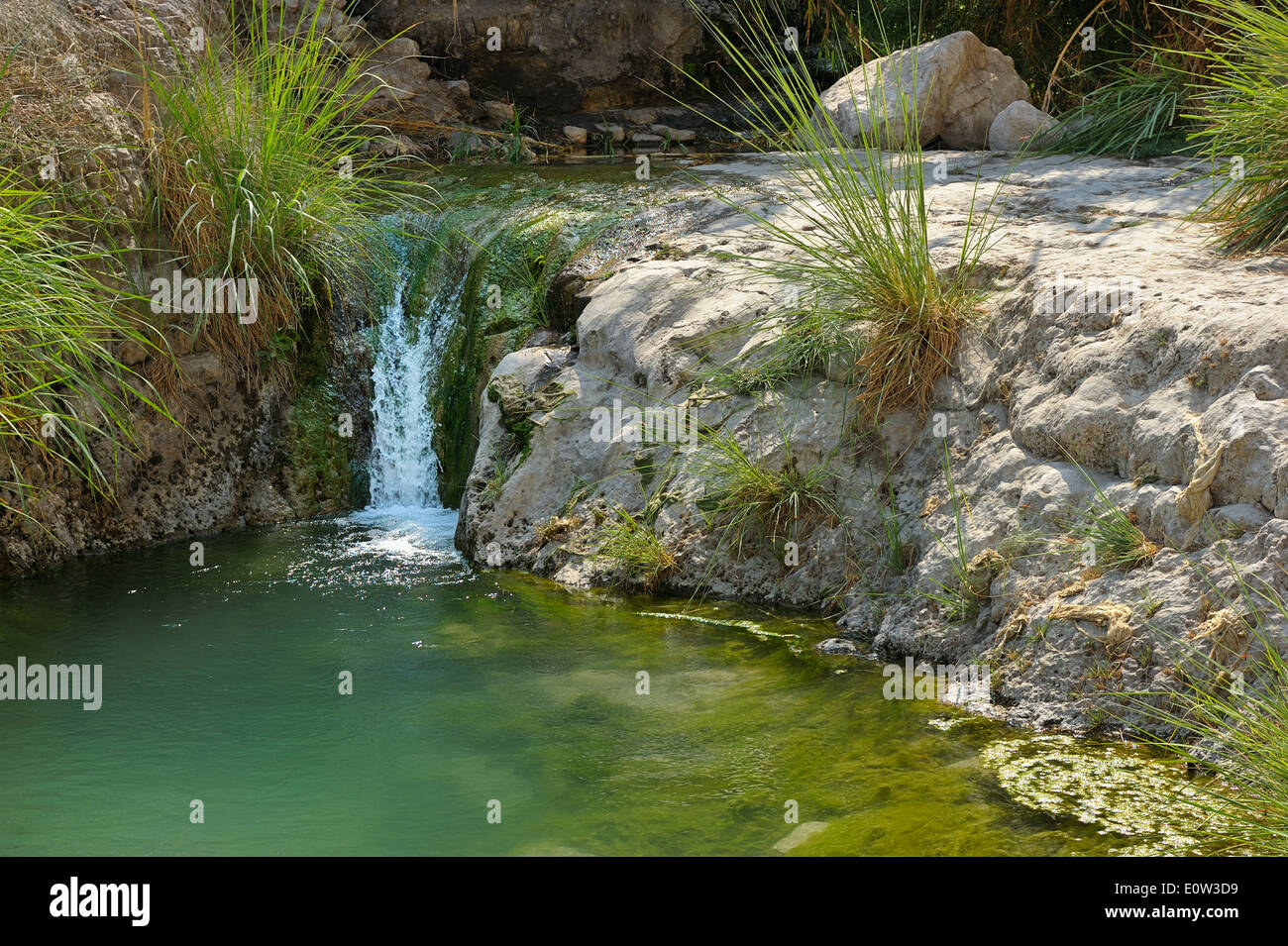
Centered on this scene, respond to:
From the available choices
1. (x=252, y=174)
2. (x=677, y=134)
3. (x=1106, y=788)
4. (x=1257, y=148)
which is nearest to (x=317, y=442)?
(x=252, y=174)

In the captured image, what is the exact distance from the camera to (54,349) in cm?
501

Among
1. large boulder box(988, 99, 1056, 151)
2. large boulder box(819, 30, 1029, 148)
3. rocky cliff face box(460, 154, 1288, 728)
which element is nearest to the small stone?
large boulder box(819, 30, 1029, 148)

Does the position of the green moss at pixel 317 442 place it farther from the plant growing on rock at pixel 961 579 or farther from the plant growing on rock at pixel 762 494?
the plant growing on rock at pixel 961 579

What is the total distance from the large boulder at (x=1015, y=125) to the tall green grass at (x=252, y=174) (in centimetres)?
421

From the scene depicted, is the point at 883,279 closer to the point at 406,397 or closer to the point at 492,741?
the point at 492,741

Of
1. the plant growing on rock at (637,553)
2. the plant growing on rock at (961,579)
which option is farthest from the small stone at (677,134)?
the plant growing on rock at (961,579)

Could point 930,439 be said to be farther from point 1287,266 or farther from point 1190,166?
point 1190,166

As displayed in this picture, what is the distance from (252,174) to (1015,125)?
4891mm

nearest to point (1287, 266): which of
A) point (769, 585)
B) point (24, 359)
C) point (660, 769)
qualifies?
point (769, 585)

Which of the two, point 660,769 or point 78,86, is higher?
point 78,86

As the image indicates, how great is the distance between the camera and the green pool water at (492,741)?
3195 mm

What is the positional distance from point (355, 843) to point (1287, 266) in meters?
3.80

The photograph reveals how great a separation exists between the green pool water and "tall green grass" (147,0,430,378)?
1661 mm

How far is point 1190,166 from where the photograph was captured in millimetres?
6523
